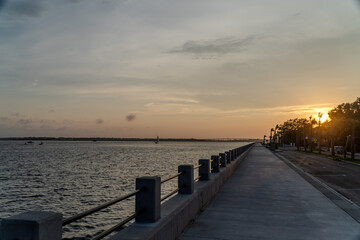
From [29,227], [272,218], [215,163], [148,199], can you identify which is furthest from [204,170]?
[29,227]

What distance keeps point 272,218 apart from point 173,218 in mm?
3391

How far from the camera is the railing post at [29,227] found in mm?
3172

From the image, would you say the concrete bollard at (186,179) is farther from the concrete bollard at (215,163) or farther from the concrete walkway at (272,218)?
the concrete bollard at (215,163)

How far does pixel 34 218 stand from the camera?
10.7 feet

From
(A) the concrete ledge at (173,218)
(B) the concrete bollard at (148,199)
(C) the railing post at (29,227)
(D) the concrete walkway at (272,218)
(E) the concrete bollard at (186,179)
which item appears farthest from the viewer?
(E) the concrete bollard at (186,179)

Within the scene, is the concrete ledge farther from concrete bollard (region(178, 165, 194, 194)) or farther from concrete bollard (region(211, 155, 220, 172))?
concrete bollard (region(211, 155, 220, 172))

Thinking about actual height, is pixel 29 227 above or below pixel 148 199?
Result: above

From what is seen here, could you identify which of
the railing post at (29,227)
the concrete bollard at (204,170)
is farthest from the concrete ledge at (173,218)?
the railing post at (29,227)

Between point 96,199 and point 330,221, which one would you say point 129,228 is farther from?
point 96,199

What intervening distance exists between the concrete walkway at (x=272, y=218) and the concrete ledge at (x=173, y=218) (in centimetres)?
25

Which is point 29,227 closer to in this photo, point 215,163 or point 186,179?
point 186,179

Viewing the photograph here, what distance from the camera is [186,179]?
927 centimetres

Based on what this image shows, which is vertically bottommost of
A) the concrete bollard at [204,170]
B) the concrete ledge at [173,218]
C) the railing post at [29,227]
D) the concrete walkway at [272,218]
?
Result: the concrete walkway at [272,218]

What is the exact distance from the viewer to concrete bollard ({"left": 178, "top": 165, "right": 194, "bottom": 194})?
9.08 meters
